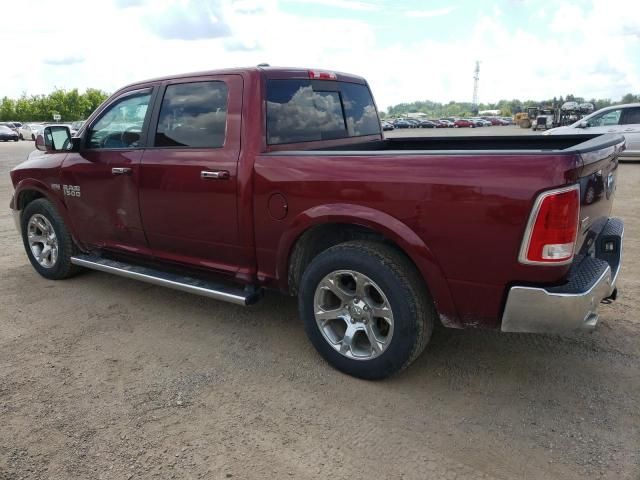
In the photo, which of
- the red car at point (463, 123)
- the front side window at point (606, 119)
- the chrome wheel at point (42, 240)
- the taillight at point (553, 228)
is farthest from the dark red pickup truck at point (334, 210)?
the red car at point (463, 123)

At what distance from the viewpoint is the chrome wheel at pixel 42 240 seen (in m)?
5.08

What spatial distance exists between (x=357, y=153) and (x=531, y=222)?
3.38ft

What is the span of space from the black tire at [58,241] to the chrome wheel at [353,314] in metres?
2.91

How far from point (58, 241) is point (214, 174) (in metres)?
2.32

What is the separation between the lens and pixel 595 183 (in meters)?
2.84

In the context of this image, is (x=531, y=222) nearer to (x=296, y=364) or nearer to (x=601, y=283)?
(x=601, y=283)

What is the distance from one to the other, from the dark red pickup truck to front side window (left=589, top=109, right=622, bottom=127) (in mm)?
11759

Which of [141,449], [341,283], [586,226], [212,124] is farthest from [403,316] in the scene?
[212,124]

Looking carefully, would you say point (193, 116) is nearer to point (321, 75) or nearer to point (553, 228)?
point (321, 75)

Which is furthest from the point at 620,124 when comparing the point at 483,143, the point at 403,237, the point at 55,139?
the point at 55,139

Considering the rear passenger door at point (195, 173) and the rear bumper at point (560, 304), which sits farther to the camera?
the rear passenger door at point (195, 173)

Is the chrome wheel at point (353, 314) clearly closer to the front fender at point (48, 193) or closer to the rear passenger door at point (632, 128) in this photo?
the front fender at point (48, 193)

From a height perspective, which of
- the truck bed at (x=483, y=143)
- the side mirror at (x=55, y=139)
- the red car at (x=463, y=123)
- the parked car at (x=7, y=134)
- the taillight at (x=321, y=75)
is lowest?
the red car at (x=463, y=123)

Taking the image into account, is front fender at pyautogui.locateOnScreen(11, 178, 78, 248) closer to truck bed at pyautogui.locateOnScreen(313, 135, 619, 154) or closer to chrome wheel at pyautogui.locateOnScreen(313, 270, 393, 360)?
truck bed at pyautogui.locateOnScreen(313, 135, 619, 154)
